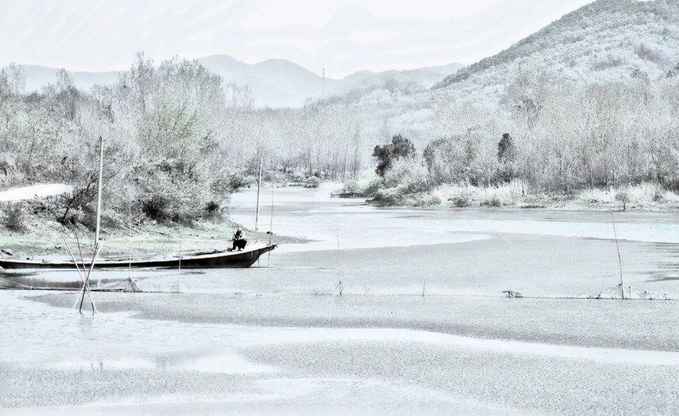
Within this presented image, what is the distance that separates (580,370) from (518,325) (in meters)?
3.31

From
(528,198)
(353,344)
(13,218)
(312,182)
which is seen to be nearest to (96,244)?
(353,344)

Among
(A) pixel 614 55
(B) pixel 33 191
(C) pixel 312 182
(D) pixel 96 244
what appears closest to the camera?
(D) pixel 96 244

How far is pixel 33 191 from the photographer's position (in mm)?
28375

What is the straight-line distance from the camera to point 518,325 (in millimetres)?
14547

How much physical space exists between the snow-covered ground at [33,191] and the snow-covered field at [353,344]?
810 centimetres

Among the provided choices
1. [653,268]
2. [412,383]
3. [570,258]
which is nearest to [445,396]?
[412,383]

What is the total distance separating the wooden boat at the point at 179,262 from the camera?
2094 centimetres

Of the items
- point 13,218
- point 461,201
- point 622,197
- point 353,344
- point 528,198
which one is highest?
point 622,197

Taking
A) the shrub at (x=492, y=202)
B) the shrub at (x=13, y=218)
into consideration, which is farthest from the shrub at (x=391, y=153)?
the shrub at (x=13, y=218)

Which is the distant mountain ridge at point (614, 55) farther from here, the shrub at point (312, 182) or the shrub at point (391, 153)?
the shrub at point (391, 153)

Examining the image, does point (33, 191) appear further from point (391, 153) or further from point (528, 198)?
point (391, 153)

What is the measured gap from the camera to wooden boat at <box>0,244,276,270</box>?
2094cm

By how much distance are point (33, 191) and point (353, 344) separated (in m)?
18.2

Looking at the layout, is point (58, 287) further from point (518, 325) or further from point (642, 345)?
point (642, 345)
